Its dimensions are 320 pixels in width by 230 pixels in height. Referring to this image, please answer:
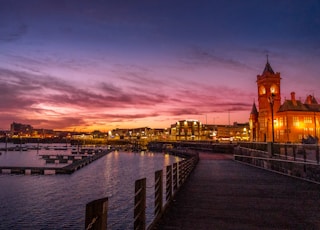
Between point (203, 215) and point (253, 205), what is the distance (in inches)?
102

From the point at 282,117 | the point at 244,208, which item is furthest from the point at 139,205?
the point at 282,117

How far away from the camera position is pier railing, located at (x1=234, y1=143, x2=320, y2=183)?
16328 mm

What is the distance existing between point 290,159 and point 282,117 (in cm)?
6544

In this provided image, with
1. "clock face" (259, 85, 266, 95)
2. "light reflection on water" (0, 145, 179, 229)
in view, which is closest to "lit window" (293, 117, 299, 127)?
"clock face" (259, 85, 266, 95)

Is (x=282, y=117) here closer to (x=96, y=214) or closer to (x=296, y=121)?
(x=296, y=121)

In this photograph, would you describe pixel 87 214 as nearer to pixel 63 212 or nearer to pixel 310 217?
pixel 310 217

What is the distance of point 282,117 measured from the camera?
7981 cm

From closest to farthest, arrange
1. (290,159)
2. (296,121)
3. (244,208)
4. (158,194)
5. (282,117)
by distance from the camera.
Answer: (158,194)
(244,208)
(290,159)
(296,121)
(282,117)

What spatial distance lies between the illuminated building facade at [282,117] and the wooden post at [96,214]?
71.0 metres

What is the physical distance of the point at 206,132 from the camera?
192 m

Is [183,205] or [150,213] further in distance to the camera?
[150,213]

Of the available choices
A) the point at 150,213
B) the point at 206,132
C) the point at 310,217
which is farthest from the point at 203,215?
the point at 206,132

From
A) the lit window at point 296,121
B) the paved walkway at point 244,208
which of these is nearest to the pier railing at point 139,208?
the paved walkway at point 244,208

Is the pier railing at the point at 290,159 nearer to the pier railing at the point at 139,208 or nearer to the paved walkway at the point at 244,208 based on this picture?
the paved walkway at the point at 244,208
